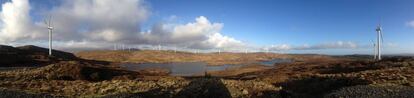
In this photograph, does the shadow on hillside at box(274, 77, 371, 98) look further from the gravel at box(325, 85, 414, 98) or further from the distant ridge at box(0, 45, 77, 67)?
the distant ridge at box(0, 45, 77, 67)

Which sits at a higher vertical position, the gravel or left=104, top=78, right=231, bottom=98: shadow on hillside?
the gravel

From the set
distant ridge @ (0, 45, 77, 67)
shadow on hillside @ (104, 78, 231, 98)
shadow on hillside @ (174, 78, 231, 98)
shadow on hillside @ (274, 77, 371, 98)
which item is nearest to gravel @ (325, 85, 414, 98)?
shadow on hillside @ (274, 77, 371, 98)

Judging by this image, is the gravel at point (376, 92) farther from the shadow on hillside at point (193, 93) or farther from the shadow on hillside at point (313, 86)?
the shadow on hillside at point (193, 93)

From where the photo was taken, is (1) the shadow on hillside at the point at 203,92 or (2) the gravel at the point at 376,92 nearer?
(2) the gravel at the point at 376,92

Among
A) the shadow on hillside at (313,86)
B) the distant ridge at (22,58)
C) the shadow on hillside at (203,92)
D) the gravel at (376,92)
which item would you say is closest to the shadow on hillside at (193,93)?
the shadow on hillside at (203,92)

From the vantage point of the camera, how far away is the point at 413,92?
2605 centimetres

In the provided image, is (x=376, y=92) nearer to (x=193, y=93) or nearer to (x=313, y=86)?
(x=313, y=86)

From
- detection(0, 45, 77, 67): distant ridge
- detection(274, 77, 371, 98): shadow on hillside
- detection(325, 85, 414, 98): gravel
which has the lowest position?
detection(274, 77, 371, 98): shadow on hillside

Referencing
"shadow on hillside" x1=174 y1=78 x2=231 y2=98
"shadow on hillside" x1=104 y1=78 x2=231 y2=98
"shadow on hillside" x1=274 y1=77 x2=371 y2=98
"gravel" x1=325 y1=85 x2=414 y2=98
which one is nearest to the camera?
"gravel" x1=325 y1=85 x2=414 y2=98

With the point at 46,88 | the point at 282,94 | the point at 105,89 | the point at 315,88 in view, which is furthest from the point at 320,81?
the point at 46,88

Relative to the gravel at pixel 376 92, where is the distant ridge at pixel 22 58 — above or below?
above

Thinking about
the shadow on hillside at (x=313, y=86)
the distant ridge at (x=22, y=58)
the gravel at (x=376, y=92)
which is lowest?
the shadow on hillside at (x=313, y=86)

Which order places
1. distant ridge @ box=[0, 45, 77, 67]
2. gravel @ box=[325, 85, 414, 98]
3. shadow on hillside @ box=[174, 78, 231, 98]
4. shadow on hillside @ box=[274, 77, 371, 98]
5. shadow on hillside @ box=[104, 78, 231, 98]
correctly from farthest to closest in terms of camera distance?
distant ridge @ box=[0, 45, 77, 67] → shadow on hillside @ box=[274, 77, 371, 98] → shadow on hillside @ box=[174, 78, 231, 98] → shadow on hillside @ box=[104, 78, 231, 98] → gravel @ box=[325, 85, 414, 98]

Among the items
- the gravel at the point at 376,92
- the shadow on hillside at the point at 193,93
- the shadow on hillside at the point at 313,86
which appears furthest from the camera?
the shadow on hillside at the point at 313,86
